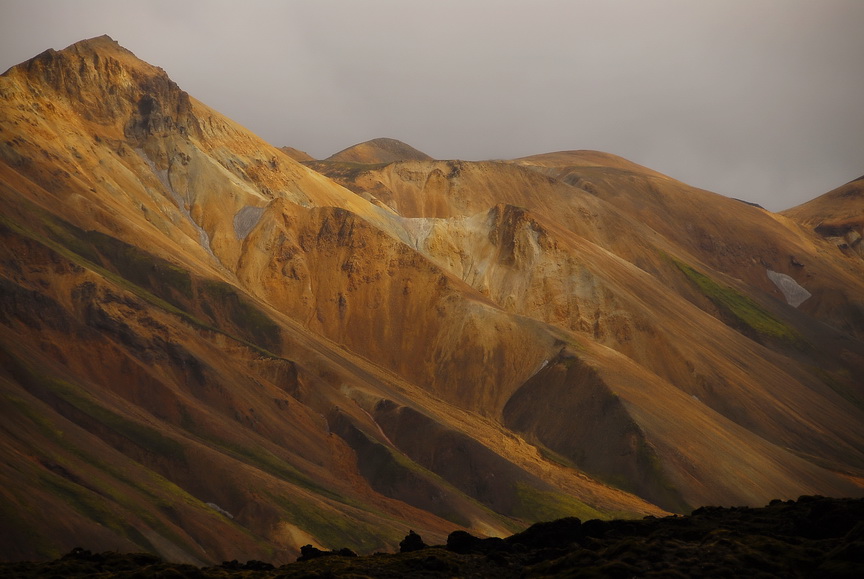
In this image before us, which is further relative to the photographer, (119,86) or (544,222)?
(544,222)

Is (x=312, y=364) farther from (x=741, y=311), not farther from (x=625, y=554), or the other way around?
(x=741, y=311)

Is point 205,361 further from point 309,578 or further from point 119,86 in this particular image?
point 309,578

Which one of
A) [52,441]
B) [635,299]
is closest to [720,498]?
[635,299]

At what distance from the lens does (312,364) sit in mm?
123875

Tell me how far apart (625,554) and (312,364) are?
8575 cm

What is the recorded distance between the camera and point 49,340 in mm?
101562

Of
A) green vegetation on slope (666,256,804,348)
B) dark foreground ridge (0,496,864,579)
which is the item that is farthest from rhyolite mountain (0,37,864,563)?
dark foreground ridge (0,496,864,579)

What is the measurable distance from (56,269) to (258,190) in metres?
46.9

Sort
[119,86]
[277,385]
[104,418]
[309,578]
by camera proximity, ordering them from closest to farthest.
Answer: [309,578], [104,418], [277,385], [119,86]

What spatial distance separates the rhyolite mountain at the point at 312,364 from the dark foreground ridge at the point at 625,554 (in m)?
23.1

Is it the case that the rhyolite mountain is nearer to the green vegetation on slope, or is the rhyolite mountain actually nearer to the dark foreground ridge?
the green vegetation on slope

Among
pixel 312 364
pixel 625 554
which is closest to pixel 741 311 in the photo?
pixel 312 364

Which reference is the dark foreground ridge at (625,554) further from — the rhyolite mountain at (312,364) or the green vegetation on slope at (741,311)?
the green vegetation on slope at (741,311)

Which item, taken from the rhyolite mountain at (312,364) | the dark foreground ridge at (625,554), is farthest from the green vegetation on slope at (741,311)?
the dark foreground ridge at (625,554)
